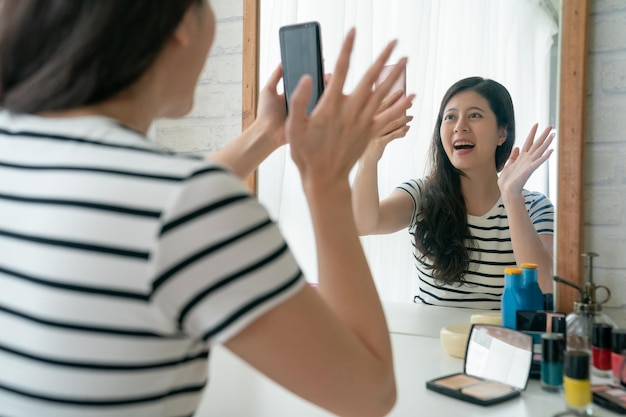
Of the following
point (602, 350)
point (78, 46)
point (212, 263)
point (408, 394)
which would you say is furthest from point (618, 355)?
point (78, 46)

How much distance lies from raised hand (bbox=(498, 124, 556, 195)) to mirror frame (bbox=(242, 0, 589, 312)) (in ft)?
0.08

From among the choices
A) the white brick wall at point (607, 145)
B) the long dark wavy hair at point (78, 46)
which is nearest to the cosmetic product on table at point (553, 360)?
the white brick wall at point (607, 145)

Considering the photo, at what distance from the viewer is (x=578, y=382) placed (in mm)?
750

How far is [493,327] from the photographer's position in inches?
37.6

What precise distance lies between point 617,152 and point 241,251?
88 cm

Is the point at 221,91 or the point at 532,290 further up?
the point at 221,91

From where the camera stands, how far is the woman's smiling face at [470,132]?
44.4 inches

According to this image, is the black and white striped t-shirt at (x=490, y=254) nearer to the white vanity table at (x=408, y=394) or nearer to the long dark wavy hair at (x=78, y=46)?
the white vanity table at (x=408, y=394)

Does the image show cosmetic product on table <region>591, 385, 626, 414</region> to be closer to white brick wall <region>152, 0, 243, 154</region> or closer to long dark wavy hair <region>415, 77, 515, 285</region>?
long dark wavy hair <region>415, 77, 515, 285</region>

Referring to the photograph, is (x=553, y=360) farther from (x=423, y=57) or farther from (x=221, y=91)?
(x=221, y=91)

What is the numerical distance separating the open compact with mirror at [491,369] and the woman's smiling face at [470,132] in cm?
34

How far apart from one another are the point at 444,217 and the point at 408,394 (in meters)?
0.42

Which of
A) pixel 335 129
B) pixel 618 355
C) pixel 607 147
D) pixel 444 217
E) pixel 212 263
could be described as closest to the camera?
pixel 212 263

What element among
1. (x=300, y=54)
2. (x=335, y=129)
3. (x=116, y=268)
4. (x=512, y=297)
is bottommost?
(x=512, y=297)
